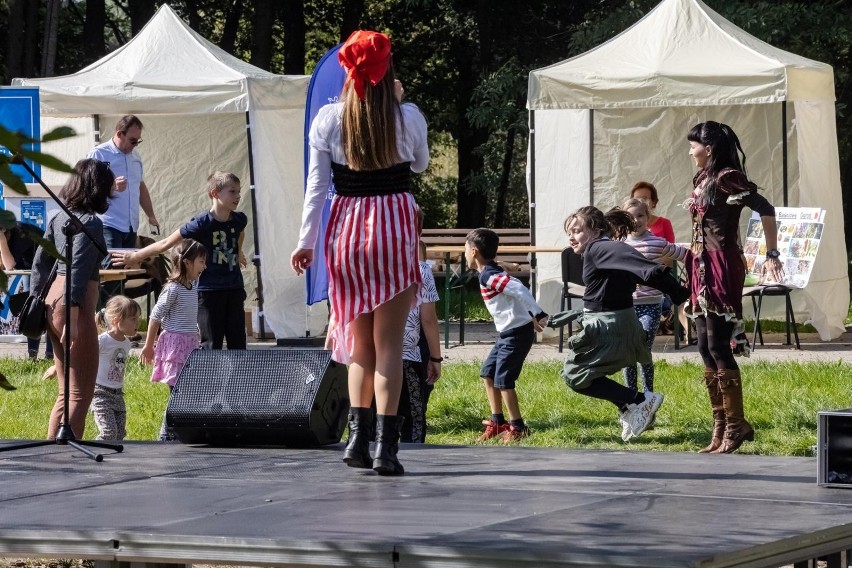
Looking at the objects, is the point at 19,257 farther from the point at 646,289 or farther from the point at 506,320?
the point at 646,289

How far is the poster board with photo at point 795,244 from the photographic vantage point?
13.3m

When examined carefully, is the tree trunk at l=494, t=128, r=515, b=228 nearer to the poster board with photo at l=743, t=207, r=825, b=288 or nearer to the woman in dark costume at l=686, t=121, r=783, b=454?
the poster board with photo at l=743, t=207, r=825, b=288

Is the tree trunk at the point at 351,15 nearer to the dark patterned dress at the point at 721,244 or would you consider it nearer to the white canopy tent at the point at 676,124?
the white canopy tent at the point at 676,124

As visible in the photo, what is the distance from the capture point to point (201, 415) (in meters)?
6.78

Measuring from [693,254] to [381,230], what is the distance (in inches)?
97.8

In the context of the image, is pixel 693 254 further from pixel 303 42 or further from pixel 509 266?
pixel 303 42

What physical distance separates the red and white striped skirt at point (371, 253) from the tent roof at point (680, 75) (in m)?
7.94

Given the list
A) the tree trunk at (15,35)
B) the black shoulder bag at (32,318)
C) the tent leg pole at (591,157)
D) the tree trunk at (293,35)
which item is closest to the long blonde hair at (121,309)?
the black shoulder bag at (32,318)

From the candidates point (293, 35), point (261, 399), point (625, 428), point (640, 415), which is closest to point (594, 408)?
point (625, 428)

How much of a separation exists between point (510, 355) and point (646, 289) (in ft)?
4.95

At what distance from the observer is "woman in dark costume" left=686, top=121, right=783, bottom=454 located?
7.30 meters

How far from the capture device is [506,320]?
8.78 m

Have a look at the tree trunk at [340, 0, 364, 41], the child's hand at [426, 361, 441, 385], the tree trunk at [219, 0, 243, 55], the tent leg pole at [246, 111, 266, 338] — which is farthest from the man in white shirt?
the tree trunk at [340, 0, 364, 41]

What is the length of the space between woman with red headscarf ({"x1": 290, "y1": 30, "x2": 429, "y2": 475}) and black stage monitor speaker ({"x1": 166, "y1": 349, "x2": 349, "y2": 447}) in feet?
3.30
